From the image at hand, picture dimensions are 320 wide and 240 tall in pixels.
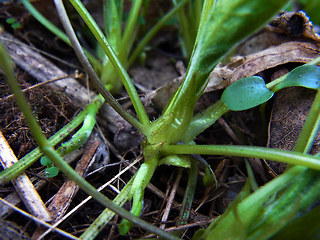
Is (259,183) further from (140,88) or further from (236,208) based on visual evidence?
(140,88)

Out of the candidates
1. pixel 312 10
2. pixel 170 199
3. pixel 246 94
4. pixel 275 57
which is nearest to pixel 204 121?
pixel 246 94

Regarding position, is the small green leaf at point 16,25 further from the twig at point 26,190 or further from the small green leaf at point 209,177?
the small green leaf at point 209,177

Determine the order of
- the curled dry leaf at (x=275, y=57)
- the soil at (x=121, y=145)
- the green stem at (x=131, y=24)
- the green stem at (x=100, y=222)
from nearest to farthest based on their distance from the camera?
the green stem at (x=100, y=222)
the soil at (x=121, y=145)
the curled dry leaf at (x=275, y=57)
the green stem at (x=131, y=24)

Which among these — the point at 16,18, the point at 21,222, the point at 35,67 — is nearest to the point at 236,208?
the point at 21,222

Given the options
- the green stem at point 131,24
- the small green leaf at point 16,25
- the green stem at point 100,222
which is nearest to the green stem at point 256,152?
the green stem at point 100,222

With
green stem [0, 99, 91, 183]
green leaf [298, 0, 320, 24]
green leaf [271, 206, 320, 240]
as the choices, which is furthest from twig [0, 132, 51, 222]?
green leaf [298, 0, 320, 24]

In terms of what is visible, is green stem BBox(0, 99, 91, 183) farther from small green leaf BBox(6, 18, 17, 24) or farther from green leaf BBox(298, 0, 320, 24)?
green leaf BBox(298, 0, 320, 24)

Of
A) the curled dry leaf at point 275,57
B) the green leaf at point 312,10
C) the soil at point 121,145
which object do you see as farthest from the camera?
the green leaf at point 312,10
